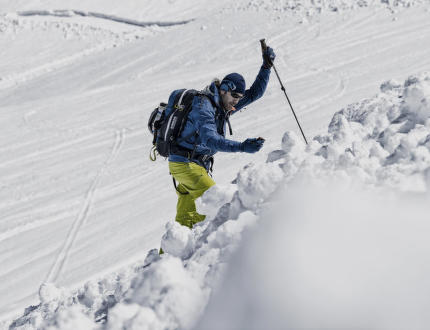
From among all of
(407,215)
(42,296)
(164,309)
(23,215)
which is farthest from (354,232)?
(23,215)

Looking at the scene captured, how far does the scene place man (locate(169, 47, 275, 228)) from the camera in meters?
4.68

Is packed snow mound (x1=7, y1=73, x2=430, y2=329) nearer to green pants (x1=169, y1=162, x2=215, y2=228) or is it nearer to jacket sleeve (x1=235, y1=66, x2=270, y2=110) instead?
green pants (x1=169, y1=162, x2=215, y2=228)

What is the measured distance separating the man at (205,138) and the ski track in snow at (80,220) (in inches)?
94.6

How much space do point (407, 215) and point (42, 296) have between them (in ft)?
11.6

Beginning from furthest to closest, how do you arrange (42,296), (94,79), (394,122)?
(94,79) → (42,296) → (394,122)

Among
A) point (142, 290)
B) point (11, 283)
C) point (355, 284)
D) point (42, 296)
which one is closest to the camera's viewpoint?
point (355, 284)

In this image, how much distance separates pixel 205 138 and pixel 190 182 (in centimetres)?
89

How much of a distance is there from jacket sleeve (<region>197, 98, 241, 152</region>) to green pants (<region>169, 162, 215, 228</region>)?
0.70m

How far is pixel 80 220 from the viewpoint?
28.5 ft

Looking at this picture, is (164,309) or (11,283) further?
(11,283)

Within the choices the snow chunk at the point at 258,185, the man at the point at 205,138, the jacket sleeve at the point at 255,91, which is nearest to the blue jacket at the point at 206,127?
the man at the point at 205,138

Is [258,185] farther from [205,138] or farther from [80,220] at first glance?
[80,220]

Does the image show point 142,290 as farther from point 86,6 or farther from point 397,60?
point 86,6

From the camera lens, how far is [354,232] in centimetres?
284
